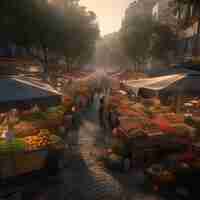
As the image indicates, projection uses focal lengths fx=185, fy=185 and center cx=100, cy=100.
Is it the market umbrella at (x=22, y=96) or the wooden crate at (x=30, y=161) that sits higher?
the market umbrella at (x=22, y=96)

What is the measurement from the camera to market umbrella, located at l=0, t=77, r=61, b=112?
16.6 ft

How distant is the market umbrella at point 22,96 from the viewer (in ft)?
16.6

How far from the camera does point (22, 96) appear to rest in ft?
17.3

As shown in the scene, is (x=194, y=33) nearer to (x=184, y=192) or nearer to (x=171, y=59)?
(x=171, y=59)

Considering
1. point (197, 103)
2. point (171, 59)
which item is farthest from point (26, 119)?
point (171, 59)

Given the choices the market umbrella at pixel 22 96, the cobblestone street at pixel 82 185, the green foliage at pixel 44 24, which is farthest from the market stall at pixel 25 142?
the green foliage at pixel 44 24

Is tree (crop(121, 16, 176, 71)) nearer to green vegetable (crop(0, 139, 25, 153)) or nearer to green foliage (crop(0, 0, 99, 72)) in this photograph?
green foliage (crop(0, 0, 99, 72))

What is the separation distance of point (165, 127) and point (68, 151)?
4.11 metres

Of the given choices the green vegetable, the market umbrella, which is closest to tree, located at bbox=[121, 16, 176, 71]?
the market umbrella

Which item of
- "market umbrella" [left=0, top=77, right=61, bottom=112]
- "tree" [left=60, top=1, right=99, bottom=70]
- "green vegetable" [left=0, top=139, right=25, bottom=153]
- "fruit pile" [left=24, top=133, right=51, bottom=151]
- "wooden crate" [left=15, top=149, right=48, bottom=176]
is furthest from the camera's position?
"tree" [left=60, top=1, right=99, bottom=70]

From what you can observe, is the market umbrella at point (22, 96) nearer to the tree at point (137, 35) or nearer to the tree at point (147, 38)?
the tree at point (147, 38)

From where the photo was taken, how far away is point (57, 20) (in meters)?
20.8

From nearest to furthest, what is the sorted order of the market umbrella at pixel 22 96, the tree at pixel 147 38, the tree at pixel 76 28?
1. the market umbrella at pixel 22 96
2. the tree at pixel 76 28
3. the tree at pixel 147 38

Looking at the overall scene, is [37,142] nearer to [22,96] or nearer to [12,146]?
[12,146]
